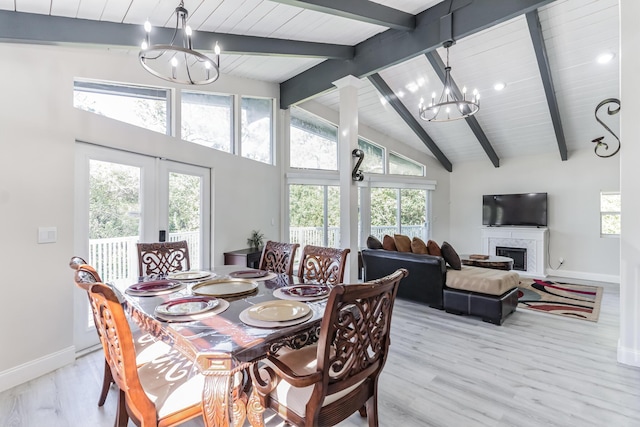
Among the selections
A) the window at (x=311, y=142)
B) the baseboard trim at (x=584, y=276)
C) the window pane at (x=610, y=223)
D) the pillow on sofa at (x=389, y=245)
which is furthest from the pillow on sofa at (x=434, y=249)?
the window pane at (x=610, y=223)

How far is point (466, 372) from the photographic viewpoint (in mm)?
2488

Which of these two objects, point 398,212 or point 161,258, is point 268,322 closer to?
point 161,258

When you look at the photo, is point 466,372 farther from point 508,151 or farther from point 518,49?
point 508,151

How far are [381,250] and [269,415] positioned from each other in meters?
2.93

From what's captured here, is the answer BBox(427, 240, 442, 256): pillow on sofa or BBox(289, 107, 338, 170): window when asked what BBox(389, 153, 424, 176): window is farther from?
BBox(427, 240, 442, 256): pillow on sofa

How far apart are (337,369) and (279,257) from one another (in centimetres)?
164

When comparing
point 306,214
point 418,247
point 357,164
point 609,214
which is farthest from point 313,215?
point 609,214

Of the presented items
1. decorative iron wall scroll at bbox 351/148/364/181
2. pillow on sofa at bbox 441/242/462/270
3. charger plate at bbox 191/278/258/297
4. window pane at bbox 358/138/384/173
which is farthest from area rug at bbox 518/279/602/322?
charger plate at bbox 191/278/258/297

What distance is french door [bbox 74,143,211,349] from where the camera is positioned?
2.78m

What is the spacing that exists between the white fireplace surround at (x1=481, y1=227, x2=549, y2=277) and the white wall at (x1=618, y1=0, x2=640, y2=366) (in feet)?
13.6

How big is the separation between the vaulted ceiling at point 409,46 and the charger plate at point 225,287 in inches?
89.4

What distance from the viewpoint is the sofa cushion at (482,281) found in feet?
11.6

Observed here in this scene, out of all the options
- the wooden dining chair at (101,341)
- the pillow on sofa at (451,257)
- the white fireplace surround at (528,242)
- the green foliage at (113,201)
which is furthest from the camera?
the white fireplace surround at (528,242)

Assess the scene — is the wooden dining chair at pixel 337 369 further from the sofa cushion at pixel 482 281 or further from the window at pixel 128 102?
the window at pixel 128 102
